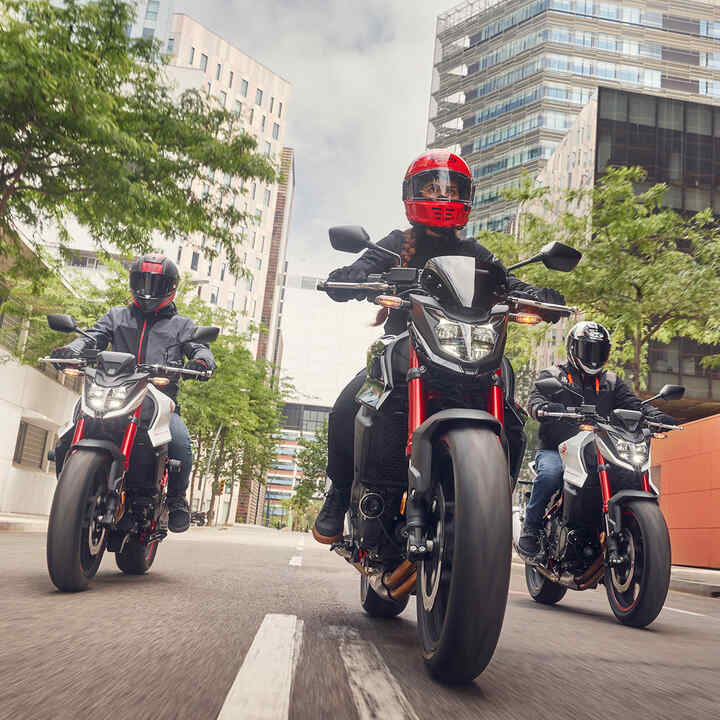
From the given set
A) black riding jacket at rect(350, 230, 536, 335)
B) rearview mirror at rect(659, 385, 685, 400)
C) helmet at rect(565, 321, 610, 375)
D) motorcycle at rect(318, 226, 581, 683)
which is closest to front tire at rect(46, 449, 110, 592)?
motorcycle at rect(318, 226, 581, 683)

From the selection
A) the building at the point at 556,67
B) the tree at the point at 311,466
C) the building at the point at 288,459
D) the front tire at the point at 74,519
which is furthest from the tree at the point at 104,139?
the building at the point at 288,459

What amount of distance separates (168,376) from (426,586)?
2738mm

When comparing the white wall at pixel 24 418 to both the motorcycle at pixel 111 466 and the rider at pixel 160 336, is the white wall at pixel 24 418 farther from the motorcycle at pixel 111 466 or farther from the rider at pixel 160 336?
the motorcycle at pixel 111 466

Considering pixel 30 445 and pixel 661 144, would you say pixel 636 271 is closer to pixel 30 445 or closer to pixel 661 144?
pixel 30 445

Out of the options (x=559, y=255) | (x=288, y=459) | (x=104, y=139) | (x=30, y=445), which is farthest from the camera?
(x=288, y=459)

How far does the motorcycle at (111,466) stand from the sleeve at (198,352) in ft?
0.41

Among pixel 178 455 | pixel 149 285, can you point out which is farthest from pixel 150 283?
pixel 178 455

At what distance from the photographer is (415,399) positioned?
2990 millimetres

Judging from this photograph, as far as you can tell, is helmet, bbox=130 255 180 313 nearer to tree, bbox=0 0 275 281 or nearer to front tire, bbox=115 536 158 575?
front tire, bbox=115 536 158 575

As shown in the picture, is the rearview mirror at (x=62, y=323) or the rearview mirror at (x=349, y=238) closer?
the rearview mirror at (x=349, y=238)

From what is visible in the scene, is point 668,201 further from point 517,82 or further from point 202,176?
point 517,82

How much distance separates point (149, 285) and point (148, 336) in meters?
0.35

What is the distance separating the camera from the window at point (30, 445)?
26156mm

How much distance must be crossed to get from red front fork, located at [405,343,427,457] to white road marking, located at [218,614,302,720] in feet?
2.82
